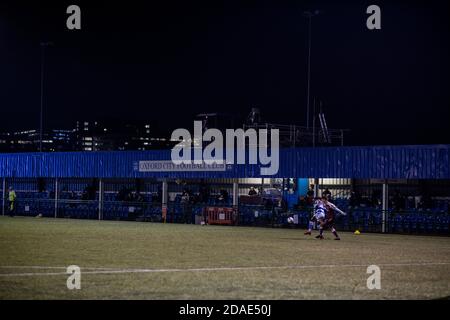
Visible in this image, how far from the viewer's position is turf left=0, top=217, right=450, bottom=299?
12680 millimetres

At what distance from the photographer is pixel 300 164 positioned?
145 ft

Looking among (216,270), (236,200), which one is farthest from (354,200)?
(216,270)

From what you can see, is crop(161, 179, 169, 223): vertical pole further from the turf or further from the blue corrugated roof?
the turf

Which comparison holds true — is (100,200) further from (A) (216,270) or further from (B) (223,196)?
(A) (216,270)

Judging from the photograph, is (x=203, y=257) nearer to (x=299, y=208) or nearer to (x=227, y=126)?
(x=299, y=208)

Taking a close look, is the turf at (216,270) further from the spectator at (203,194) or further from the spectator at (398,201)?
the spectator at (203,194)

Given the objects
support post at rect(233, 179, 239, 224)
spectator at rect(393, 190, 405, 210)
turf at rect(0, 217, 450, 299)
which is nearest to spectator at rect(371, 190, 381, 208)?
spectator at rect(393, 190, 405, 210)

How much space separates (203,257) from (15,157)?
41068 millimetres

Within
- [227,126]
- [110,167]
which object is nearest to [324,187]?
[227,126]

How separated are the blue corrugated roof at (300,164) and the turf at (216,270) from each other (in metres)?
13.1

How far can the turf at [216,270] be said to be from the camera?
499 inches

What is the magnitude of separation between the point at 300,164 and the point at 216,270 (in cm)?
2797

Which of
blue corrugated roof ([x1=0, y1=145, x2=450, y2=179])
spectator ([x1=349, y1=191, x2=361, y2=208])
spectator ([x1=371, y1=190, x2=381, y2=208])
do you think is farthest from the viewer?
spectator ([x1=371, y1=190, x2=381, y2=208])

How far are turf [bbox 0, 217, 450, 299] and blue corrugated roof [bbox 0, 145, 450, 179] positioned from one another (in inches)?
515
